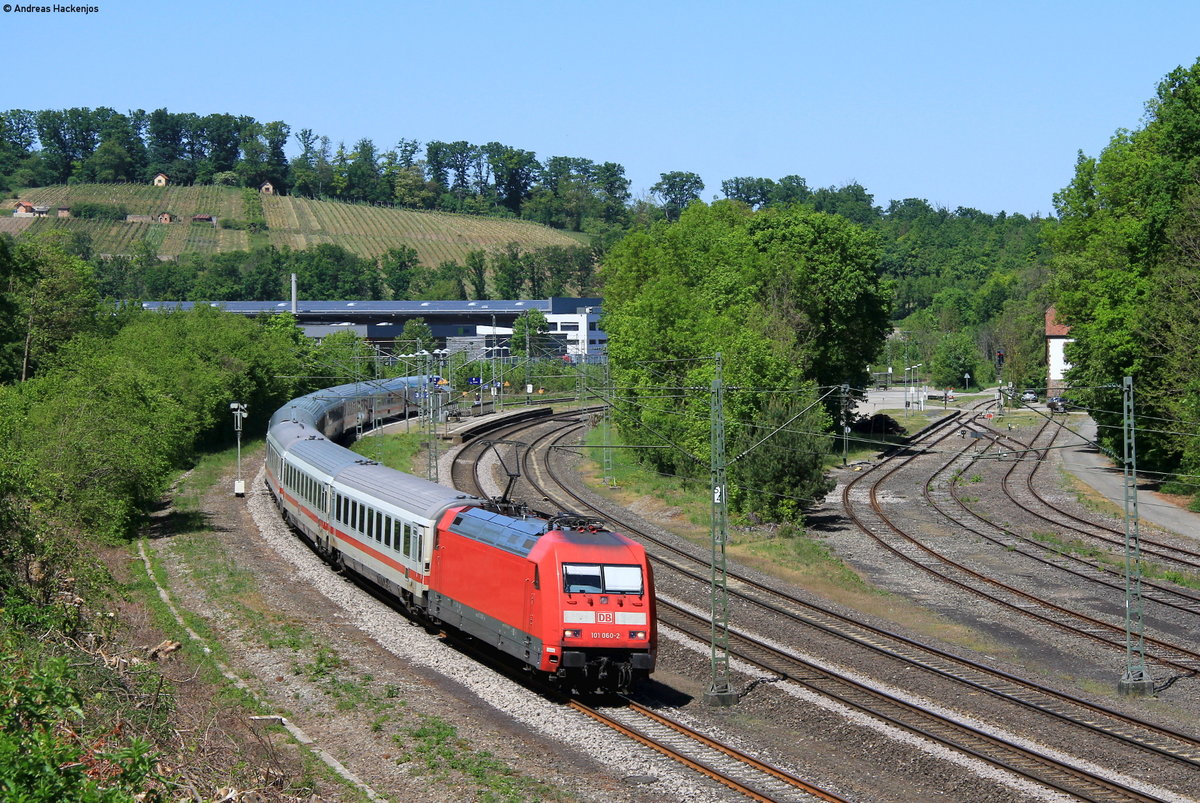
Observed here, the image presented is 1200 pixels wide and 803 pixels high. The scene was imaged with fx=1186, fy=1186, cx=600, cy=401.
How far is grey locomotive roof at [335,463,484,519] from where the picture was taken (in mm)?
27438

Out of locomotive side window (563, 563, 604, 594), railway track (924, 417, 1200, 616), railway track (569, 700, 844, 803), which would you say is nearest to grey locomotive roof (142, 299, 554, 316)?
railway track (924, 417, 1200, 616)

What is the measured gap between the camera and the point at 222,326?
82000 millimetres

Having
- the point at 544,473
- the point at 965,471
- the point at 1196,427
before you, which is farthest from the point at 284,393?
the point at 1196,427

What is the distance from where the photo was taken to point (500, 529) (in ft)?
78.7

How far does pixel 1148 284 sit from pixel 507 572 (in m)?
46.2

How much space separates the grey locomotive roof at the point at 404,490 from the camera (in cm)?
2744

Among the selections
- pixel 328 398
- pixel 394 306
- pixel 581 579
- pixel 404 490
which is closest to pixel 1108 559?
pixel 404 490

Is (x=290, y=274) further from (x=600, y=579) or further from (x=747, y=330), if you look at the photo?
(x=600, y=579)

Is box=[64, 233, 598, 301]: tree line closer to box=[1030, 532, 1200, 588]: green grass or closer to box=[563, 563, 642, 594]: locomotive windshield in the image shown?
box=[1030, 532, 1200, 588]: green grass

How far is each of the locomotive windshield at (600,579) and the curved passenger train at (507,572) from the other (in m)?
0.02

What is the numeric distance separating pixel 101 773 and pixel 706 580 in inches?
968

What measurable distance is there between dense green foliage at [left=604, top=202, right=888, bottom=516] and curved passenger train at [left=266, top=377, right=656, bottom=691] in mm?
18688

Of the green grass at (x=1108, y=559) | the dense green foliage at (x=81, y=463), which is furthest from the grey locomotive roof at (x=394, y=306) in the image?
the green grass at (x=1108, y=559)

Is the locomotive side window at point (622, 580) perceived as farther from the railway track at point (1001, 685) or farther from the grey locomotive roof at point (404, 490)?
the grey locomotive roof at point (404, 490)
